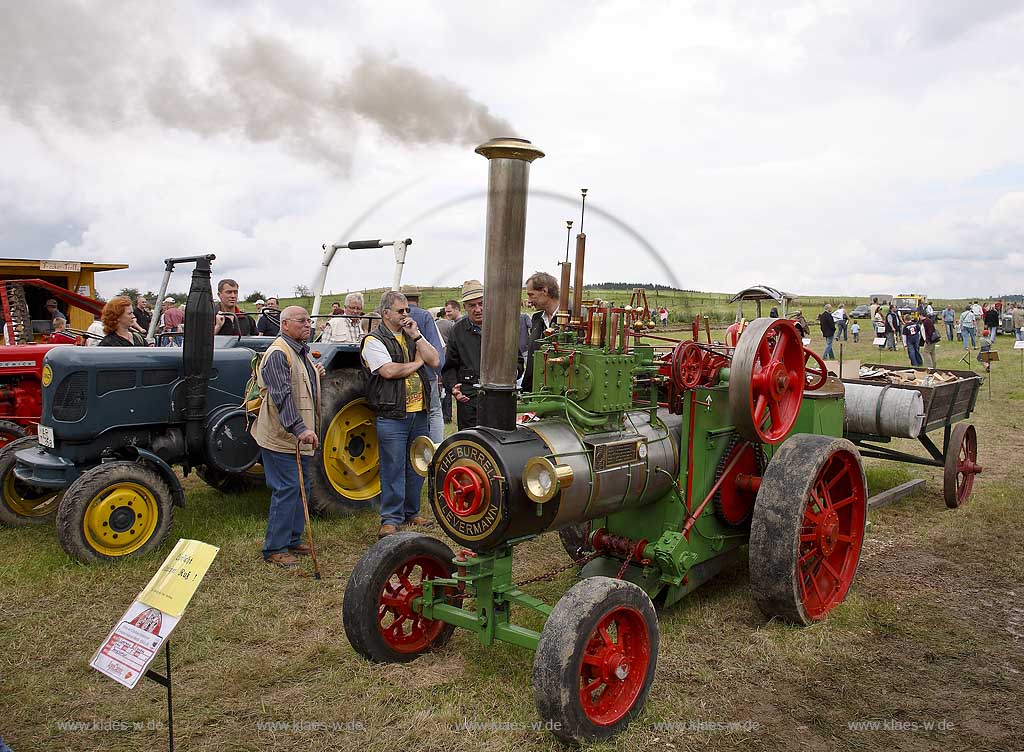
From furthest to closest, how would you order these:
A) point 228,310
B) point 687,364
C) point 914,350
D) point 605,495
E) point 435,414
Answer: point 914,350 → point 228,310 → point 435,414 → point 687,364 → point 605,495

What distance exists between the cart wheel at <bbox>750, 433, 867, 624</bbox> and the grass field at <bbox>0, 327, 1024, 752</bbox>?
0.14 m

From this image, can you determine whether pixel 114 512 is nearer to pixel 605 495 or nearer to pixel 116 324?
pixel 116 324

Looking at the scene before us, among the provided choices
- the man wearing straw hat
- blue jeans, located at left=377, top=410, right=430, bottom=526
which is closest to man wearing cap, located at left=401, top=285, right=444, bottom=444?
the man wearing straw hat

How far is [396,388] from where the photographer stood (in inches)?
198

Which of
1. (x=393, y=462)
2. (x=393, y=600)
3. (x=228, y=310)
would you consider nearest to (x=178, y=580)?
(x=393, y=600)

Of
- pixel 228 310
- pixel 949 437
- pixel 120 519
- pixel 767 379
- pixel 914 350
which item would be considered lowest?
pixel 120 519

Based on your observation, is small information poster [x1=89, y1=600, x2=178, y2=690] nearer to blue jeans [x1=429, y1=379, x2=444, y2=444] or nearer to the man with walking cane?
the man with walking cane

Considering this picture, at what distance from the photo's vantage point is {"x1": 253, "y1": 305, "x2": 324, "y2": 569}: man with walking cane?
4473 mm

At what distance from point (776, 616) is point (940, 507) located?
3.21m

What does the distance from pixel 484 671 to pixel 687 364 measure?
169 cm

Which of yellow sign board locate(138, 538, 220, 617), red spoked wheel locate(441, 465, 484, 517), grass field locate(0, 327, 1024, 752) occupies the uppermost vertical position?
red spoked wheel locate(441, 465, 484, 517)

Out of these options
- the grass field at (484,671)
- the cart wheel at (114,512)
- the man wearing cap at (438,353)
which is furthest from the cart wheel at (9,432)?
the man wearing cap at (438,353)

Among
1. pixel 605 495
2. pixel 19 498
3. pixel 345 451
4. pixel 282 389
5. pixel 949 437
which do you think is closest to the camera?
pixel 605 495

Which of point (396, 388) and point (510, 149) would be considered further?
point (396, 388)
